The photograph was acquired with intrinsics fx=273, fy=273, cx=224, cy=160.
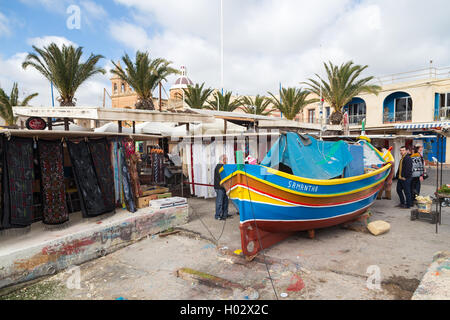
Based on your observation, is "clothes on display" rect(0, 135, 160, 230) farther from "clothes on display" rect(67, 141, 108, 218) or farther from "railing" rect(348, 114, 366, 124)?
"railing" rect(348, 114, 366, 124)

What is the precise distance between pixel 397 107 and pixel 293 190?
84.3 ft

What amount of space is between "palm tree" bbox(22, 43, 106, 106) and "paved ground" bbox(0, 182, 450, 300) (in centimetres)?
1288

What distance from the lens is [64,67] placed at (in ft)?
48.6

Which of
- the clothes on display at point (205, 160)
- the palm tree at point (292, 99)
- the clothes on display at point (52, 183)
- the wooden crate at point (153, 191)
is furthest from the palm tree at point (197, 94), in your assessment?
the clothes on display at point (52, 183)

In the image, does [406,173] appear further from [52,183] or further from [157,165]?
[52,183]

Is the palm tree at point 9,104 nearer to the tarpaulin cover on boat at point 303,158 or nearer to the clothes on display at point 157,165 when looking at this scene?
the clothes on display at point 157,165

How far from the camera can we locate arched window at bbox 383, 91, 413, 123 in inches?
973


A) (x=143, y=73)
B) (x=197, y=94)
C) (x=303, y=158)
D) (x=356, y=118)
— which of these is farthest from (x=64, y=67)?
(x=356, y=118)

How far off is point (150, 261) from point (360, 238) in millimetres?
4599

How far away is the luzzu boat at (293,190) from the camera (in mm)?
5117

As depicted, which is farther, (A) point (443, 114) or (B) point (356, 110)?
(B) point (356, 110)

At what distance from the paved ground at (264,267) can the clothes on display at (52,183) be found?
123 centimetres
